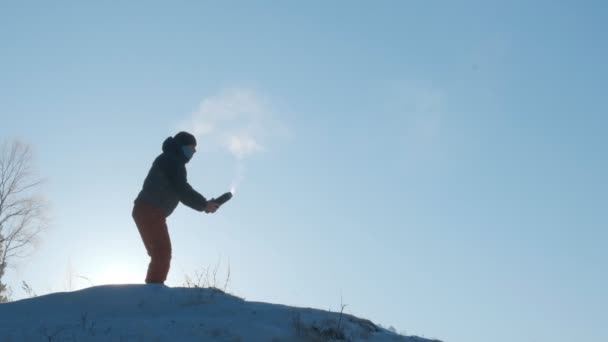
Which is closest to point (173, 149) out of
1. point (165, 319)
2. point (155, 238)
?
point (155, 238)

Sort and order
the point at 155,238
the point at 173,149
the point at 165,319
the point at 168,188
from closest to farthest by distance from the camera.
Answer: the point at 165,319 < the point at 155,238 < the point at 168,188 < the point at 173,149

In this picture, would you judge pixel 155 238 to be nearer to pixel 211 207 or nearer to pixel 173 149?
pixel 211 207

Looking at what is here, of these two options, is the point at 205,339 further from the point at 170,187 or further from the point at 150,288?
the point at 170,187

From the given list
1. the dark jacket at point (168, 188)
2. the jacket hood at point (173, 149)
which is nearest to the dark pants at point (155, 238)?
the dark jacket at point (168, 188)

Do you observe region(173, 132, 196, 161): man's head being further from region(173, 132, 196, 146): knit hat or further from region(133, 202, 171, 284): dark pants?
region(133, 202, 171, 284): dark pants

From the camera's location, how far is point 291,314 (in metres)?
4.28

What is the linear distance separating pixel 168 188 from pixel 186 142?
535 millimetres

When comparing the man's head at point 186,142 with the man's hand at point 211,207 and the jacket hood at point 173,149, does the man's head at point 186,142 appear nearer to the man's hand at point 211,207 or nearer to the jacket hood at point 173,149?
the jacket hood at point 173,149

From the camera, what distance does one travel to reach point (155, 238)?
19.0ft

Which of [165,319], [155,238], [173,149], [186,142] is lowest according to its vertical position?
[165,319]

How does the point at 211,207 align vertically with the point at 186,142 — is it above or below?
below

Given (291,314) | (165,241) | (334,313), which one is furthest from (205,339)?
(165,241)

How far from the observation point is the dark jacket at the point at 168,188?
5.93 m

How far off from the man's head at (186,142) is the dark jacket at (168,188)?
13 cm
